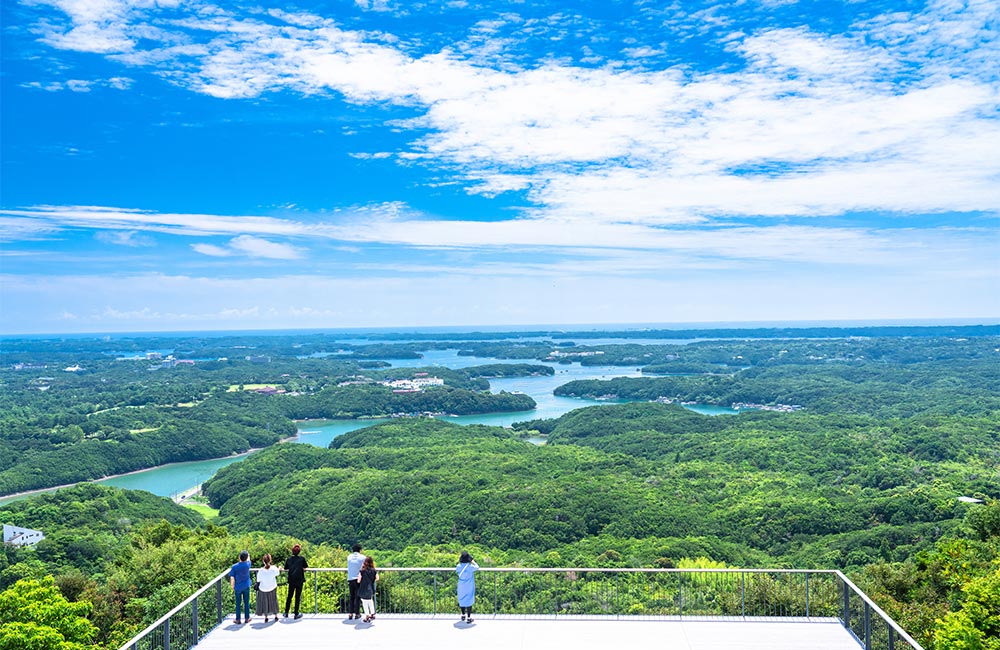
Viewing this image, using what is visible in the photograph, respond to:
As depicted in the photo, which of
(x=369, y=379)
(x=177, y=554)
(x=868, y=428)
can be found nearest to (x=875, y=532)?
(x=177, y=554)

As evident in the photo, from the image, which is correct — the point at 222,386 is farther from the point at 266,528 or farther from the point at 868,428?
the point at 868,428

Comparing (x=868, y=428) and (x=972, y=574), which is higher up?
(x=972, y=574)

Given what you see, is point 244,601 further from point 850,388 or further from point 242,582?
point 850,388

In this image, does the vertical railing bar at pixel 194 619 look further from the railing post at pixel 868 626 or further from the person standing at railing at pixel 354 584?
the railing post at pixel 868 626

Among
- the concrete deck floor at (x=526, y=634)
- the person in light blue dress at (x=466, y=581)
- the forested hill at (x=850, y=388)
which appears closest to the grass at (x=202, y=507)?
the concrete deck floor at (x=526, y=634)

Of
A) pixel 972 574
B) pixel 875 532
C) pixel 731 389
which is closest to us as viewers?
pixel 972 574
